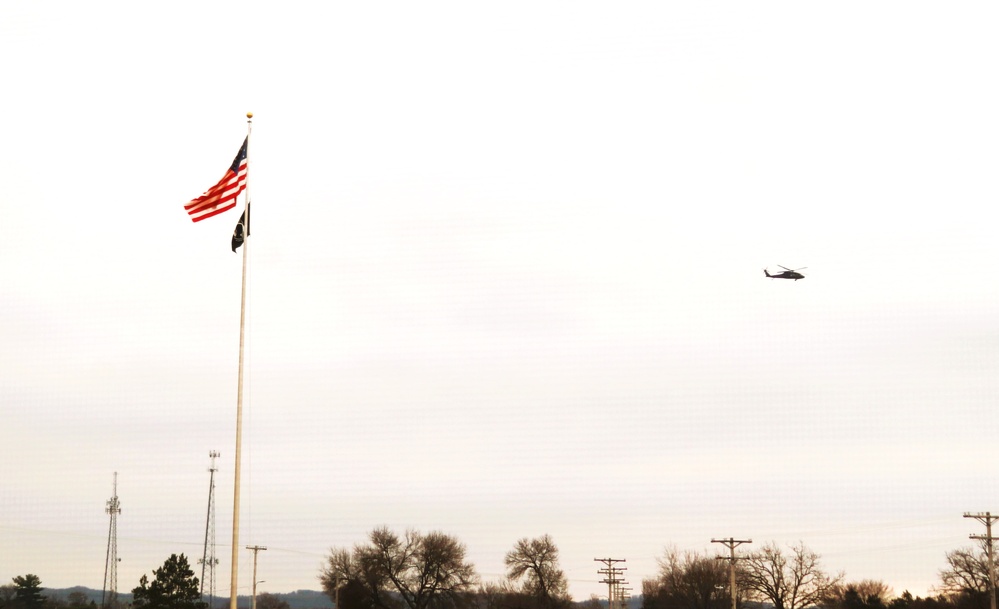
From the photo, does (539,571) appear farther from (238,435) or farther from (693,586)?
(238,435)

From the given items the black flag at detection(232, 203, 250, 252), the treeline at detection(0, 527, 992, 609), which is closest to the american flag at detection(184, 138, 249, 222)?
the black flag at detection(232, 203, 250, 252)

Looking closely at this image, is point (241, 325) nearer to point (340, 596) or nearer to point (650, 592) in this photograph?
point (340, 596)

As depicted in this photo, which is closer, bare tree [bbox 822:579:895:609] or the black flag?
the black flag

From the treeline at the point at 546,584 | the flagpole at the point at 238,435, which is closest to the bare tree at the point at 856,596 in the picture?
the treeline at the point at 546,584

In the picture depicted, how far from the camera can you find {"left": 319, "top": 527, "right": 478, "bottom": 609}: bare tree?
393ft

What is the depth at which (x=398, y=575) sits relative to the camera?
396 ft

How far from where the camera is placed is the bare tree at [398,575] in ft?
393

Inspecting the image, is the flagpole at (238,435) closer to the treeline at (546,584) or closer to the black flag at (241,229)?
the black flag at (241,229)

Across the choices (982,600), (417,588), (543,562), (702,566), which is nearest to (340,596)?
(417,588)

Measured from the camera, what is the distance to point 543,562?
429 ft

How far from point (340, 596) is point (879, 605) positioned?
184ft

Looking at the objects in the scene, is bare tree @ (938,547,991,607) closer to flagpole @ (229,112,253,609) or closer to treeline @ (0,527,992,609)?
treeline @ (0,527,992,609)

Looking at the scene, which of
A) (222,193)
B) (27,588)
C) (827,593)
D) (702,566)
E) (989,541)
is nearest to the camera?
(222,193)

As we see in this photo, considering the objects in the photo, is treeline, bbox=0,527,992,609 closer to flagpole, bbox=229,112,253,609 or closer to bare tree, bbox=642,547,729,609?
bare tree, bbox=642,547,729,609
